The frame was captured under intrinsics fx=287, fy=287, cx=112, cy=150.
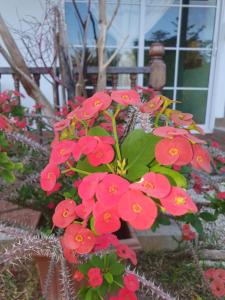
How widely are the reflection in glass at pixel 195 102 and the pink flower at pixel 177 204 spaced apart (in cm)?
362

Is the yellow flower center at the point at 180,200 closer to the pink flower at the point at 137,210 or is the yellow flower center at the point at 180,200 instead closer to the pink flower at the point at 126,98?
the pink flower at the point at 137,210

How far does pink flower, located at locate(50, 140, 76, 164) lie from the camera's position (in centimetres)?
51

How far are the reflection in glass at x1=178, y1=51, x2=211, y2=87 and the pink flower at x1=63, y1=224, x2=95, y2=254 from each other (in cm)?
361

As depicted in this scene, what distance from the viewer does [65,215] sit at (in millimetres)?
542

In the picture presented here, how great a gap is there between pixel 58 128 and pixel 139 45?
335 cm

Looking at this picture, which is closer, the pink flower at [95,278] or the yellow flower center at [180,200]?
the yellow flower center at [180,200]

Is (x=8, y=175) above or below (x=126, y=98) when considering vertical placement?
below

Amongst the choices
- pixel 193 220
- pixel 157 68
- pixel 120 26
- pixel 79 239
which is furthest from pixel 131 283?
pixel 120 26

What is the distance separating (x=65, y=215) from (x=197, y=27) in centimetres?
379

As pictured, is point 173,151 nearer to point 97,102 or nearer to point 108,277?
point 97,102

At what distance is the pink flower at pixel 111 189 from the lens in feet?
1.36

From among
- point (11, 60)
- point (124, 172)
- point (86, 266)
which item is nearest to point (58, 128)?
point (124, 172)

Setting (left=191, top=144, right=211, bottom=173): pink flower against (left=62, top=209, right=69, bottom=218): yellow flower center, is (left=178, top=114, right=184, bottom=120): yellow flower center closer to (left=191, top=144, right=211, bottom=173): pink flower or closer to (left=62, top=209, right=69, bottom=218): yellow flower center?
(left=191, top=144, right=211, bottom=173): pink flower

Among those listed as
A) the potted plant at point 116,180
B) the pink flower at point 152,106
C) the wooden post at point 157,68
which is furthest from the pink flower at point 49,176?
the wooden post at point 157,68
